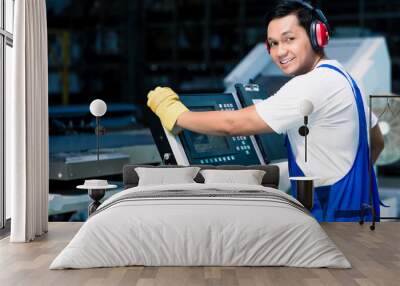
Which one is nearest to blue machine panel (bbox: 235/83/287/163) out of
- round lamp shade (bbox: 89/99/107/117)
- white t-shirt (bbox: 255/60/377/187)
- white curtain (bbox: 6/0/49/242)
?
white t-shirt (bbox: 255/60/377/187)

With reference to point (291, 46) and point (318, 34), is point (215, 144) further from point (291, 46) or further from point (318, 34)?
point (318, 34)

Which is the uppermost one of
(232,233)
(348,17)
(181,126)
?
(348,17)

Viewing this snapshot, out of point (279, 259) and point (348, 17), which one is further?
point (348, 17)

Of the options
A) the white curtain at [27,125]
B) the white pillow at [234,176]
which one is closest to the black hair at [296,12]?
the white pillow at [234,176]

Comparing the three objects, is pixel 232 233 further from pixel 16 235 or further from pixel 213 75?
pixel 213 75

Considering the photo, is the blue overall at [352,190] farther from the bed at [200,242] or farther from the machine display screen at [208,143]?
the bed at [200,242]

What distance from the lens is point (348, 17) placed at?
7.97 metres

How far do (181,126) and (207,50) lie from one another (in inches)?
105

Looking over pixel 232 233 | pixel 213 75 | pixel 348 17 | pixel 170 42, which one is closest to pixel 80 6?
pixel 170 42

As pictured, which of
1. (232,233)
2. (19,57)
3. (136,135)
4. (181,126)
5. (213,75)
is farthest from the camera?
(213,75)

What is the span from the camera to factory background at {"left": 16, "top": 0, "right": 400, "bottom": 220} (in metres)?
7.66

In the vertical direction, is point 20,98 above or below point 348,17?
below

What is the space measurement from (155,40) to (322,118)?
10.3ft

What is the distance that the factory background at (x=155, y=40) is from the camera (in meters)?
7.66
